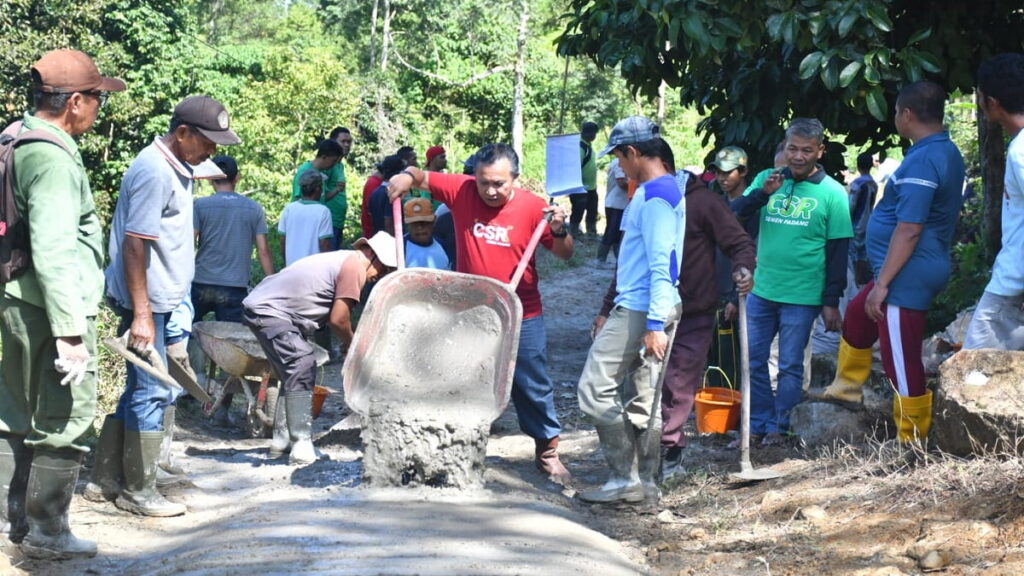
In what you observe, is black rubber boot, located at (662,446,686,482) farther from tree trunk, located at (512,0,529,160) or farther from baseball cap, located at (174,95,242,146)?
tree trunk, located at (512,0,529,160)

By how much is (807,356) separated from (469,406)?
128 inches

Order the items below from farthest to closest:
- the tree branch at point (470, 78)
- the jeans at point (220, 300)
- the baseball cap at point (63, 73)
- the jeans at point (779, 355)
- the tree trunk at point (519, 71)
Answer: the tree branch at point (470, 78), the tree trunk at point (519, 71), the jeans at point (220, 300), the jeans at point (779, 355), the baseball cap at point (63, 73)

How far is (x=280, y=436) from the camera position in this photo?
22.7 ft

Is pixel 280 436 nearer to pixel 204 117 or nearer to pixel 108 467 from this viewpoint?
pixel 108 467

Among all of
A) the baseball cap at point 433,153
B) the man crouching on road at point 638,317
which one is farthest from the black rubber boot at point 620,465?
the baseball cap at point 433,153

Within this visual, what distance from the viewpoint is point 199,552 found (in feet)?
15.4

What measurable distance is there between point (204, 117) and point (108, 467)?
1775 mm

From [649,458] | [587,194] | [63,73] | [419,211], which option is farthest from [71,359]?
[587,194]

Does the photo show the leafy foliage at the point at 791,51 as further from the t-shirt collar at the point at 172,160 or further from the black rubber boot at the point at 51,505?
the black rubber boot at the point at 51,505

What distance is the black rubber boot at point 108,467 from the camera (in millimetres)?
5605

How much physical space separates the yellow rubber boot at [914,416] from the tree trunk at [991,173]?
3.55 m

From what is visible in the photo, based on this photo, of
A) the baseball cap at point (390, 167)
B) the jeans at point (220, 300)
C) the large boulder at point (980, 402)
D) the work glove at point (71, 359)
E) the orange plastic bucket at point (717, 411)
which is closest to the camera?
the work glove at point (71, 359)

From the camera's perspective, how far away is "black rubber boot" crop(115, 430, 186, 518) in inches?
215

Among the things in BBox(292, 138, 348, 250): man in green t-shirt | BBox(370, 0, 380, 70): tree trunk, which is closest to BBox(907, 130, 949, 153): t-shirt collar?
BBox(292, 138, 348, 250): man in green t-shirt
